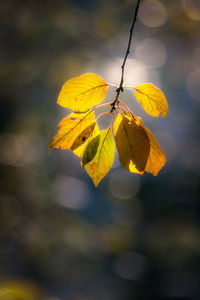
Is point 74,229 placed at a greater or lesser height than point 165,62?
lesser

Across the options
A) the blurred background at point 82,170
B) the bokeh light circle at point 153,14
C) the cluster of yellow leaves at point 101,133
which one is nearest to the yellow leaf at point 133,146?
the cluster of yellow leaves at point 101,133

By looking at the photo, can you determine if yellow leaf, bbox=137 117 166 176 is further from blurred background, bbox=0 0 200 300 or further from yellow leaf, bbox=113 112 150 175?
blurred background, bbox=0 0 200 300

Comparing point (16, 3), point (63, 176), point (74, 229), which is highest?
point (16, 3)

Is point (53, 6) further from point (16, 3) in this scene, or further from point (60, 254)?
point (60, 254)

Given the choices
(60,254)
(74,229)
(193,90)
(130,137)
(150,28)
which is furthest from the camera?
(193,90)

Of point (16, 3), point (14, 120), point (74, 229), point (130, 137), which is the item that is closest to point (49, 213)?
point (74, 229)

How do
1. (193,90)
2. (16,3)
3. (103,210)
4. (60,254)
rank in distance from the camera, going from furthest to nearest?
(103,210) < (193,90) < (60,254) < (16,3)

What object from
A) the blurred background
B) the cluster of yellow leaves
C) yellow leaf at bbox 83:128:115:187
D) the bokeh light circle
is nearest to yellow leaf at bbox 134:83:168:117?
the cluster of yellow leaves
